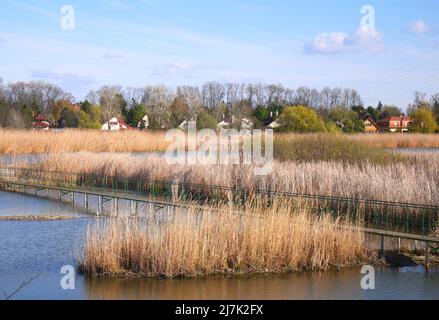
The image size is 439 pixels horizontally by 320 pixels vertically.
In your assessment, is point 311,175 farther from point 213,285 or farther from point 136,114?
point 136,114

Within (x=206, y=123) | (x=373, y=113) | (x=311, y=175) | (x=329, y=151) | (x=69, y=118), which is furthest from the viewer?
(x=373, y=113)

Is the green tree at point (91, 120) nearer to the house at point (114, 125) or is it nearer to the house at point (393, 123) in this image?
the house at point (114, 125)

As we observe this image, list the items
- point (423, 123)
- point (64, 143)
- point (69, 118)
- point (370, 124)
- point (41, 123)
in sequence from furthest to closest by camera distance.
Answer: point (370, 124) < point (69, 118) < point (41, 123) < point (423, 123) < point (64, 143)

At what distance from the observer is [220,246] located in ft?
33.9

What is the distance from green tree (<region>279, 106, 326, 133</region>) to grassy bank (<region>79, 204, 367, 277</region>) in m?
21.1

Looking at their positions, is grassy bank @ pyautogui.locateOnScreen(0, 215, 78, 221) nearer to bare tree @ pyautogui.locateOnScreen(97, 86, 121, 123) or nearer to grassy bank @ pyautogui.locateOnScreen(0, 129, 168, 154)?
grassy bank @ pyautogui.locateOnScreen(0, 129, 168, 154)

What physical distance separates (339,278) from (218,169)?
8500 mm

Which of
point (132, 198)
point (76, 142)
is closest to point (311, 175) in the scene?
point (132, 198)

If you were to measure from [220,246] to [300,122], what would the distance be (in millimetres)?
22599

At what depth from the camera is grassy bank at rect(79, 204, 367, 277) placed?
1009 centimetres

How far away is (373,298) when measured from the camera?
9.34 m

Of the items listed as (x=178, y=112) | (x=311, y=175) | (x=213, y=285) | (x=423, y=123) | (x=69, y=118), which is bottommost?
(x=213, y=285)

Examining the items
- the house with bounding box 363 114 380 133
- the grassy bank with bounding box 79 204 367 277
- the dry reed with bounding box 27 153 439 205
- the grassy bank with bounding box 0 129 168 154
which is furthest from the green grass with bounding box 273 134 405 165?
the house with bounding box 363 114 380 133
